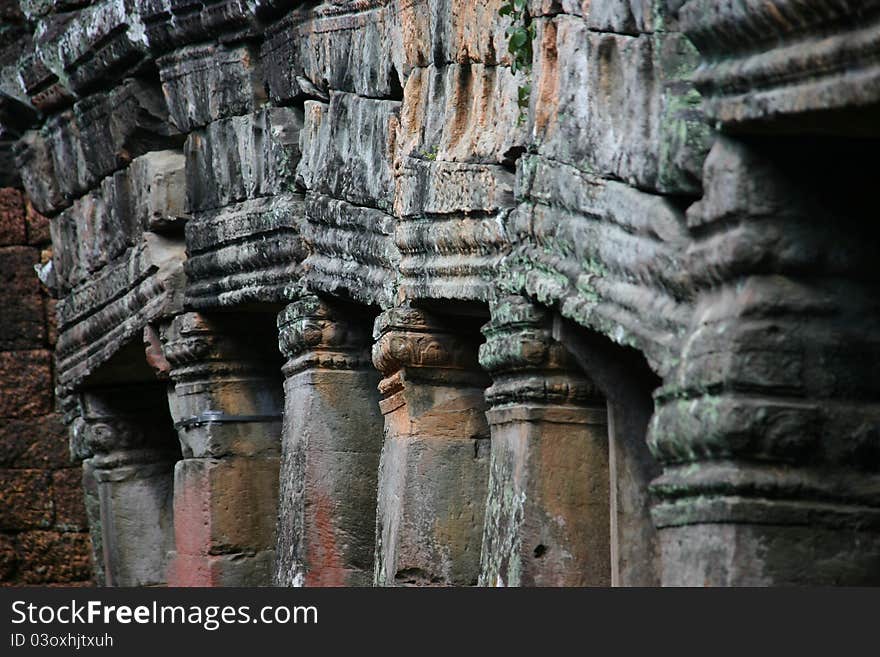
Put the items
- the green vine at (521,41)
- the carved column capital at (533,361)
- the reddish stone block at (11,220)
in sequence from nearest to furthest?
the carved column capital at (533,361)
the green vine at (521,41)
the reddish stone block at (11,220)

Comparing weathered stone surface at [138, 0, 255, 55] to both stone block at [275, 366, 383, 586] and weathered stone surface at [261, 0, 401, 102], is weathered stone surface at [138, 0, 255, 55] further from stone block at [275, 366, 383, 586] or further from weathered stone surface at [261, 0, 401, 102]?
stone block at [275, 366, 383, 586]

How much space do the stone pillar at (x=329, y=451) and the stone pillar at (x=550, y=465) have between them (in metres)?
2.52

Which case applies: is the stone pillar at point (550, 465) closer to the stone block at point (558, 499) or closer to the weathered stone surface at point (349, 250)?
the stone block at point (558, 499)

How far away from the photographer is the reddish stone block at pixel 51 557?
15594mm

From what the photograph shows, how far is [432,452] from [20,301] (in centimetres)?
744

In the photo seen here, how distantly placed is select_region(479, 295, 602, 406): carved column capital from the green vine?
763mm

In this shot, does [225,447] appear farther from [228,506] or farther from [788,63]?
[788,63]

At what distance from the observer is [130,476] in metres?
13.2

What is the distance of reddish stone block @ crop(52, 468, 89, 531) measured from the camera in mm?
15695

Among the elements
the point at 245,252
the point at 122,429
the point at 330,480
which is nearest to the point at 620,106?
the point at 330,480

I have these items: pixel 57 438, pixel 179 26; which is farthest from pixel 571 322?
pixel 57 438

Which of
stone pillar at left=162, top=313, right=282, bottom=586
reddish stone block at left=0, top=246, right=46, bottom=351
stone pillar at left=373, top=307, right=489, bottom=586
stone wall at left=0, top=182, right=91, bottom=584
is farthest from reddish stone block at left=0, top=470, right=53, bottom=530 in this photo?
stone pillar at left=373, top=307, right=489, bottom=586

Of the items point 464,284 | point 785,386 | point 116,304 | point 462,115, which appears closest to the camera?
point 785,386

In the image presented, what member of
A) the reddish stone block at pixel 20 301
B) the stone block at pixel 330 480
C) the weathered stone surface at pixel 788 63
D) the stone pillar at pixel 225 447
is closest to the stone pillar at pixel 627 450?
the weathered stone surface at pixel 788 63
